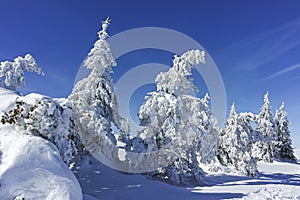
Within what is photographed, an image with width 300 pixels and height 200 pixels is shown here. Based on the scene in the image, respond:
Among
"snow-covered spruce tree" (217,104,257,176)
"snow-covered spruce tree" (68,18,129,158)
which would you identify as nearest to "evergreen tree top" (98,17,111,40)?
"snow-covered spruce tree" (68,18,129,158)

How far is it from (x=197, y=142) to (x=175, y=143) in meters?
1.78

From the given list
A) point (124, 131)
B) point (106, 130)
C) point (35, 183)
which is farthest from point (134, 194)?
point (35, 183)

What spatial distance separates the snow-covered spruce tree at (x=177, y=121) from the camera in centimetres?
1661

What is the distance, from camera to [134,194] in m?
11.5

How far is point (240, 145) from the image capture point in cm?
2452

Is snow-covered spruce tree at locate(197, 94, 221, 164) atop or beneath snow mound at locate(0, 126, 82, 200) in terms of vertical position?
atop

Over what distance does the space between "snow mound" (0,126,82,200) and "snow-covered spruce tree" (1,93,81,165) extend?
40.7 inches

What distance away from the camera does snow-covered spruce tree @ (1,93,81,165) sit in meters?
8.36

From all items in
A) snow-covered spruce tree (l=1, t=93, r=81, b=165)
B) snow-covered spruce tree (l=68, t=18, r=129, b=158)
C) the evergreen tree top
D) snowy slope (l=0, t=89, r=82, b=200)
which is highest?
the evergreen tree top

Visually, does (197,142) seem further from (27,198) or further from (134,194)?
(27,198)

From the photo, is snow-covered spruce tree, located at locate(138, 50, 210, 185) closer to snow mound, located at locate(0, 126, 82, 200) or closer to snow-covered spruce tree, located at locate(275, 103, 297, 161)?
snow mound, located at locate(0, 126, 82, 200)

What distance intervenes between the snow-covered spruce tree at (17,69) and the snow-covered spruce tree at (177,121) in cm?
732

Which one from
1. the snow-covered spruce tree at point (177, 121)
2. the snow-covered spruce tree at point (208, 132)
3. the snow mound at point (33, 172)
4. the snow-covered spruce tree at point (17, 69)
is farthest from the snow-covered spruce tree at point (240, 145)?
A: the snow mound at point (33, 172)

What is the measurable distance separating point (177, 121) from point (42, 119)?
9.90 metres
